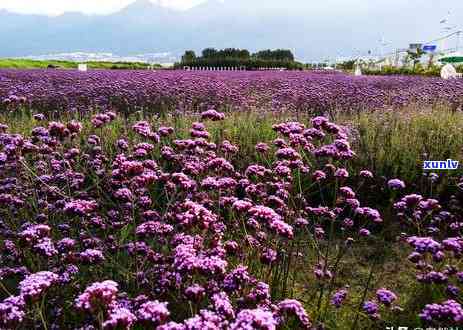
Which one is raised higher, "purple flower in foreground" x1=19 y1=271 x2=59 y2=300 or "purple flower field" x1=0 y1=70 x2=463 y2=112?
"purple flower field" x1=0 y1=70 x2=463 y2=112

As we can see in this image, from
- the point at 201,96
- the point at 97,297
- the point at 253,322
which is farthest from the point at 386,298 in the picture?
the point at 201,96

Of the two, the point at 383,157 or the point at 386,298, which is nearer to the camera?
the point at 386,298

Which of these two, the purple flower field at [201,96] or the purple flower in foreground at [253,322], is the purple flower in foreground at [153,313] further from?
the purple flower field at [201,96]

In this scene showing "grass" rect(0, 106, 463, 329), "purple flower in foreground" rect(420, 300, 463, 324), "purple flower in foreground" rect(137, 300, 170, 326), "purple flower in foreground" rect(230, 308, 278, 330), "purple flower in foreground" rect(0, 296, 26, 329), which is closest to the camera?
"purple flower in foreground" rect(230, 308, 278, 330)

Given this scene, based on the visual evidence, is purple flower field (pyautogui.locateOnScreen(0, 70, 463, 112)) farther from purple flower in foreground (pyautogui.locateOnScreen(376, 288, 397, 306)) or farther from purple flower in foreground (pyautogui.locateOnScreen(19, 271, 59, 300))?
purple flower in foreground (pyautogui.locateOnScreen(19, 271, 59, 300))

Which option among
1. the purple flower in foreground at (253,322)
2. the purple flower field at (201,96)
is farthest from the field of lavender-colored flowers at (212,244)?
the purple flower field at (201,96)

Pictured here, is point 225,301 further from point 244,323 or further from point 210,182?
point 210,182

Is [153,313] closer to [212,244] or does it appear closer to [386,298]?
[212,244]

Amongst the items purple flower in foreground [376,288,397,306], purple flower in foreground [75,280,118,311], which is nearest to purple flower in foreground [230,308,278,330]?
purple flower in foreground [75,280,118,311]

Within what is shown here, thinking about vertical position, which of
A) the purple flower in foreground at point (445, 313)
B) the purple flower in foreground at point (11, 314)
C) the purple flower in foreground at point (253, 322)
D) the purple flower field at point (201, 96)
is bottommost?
the purple flower in foreground at point (445, 313)

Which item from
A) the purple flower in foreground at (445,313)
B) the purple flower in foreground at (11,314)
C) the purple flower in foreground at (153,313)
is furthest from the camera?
the purple flower in foreground at (445,313)

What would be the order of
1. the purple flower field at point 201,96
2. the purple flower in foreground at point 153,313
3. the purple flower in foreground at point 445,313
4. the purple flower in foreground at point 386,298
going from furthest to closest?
the purple flower field at point 201,96
the purple flower in foreground at point 386,298
the purple flower in foreground at point 445,313
the purple flower in foreground at point 153,313

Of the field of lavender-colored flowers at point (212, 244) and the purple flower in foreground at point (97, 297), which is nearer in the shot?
the purple flower in foreground at point (97, 297)

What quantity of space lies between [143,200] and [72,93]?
818cm
